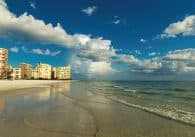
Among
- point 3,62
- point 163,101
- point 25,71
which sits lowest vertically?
point 163,101

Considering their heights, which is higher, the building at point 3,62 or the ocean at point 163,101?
the building at point 3,62

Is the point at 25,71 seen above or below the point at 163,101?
above

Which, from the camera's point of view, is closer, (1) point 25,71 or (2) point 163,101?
(2) point 163,101

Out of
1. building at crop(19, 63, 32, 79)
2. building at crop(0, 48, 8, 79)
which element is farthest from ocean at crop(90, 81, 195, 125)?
building at crop(19, 63, 32, 79)

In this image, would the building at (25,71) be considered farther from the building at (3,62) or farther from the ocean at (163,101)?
the ocean at (163,101)

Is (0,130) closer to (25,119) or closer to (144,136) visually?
(25,119)

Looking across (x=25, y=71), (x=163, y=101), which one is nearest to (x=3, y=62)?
(x=25, y=71)

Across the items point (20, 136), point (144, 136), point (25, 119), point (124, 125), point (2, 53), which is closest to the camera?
point (20, 136)

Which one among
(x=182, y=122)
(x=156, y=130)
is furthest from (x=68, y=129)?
(x=182, y=122)

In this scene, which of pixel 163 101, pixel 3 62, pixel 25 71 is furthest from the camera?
pixel 25 71

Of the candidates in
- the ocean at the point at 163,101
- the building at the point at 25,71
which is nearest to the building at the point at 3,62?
the building at the point at 25,71

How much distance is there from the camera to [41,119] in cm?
1239

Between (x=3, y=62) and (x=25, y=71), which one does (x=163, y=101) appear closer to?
(x=3, y=62)

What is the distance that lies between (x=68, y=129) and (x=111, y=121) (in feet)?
10.8
